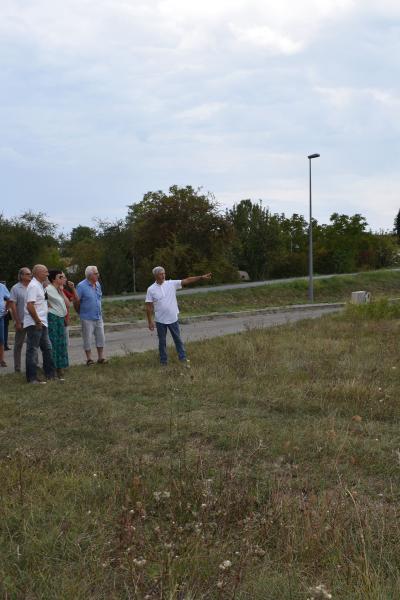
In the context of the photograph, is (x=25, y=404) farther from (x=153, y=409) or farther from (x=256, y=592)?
(x=256, y=592)

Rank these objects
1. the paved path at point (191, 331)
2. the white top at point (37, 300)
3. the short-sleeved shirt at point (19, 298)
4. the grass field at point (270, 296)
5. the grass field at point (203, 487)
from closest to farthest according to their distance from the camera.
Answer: the grass field at point (203, 487), the white top at point (37, 300), the short-sleeved shirt at point (19, 298), the paved path at point (191, 331), the grass field at point (270, 296)

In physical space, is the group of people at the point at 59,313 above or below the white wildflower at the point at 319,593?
above

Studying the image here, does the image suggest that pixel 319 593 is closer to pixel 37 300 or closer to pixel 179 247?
pixel 37 300

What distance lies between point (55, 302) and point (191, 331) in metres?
7.51

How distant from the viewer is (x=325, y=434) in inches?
205

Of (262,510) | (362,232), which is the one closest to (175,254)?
(362,232)

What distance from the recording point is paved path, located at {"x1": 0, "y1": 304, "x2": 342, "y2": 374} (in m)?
11.9

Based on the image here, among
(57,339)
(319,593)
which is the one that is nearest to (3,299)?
(57,339)

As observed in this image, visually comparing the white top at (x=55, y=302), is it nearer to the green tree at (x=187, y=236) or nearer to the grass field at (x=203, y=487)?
the grass field at (x=203, y=487)

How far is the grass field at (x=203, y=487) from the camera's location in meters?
2.78

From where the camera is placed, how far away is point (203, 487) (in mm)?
3840

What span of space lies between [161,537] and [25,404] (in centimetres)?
411

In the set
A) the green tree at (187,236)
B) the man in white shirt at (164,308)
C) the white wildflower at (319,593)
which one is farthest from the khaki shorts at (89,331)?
the green tree at (187,236)

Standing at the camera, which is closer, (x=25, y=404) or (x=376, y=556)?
(x=376, y=556)
